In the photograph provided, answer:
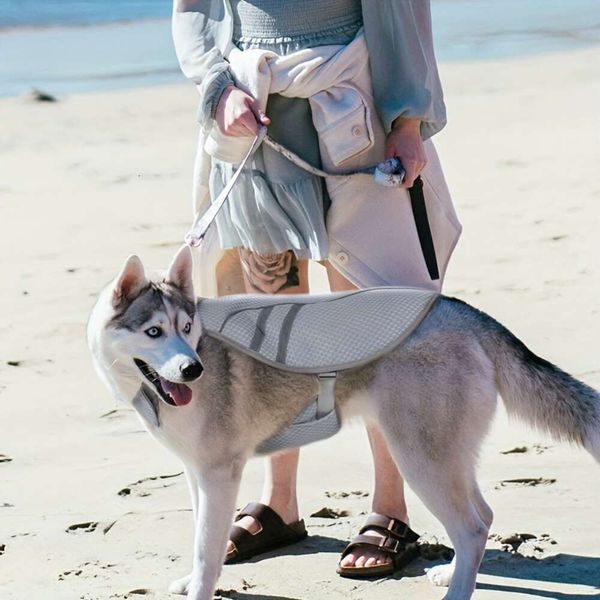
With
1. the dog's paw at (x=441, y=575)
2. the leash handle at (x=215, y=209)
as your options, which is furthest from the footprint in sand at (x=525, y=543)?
the leash handle at (x=215, y=209)

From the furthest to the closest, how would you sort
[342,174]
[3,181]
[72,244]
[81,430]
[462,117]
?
[462,117] < [3,181] < [72,244] < [81,430] < [342,174]

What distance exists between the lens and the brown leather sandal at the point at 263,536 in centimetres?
492

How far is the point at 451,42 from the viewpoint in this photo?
2000 cm

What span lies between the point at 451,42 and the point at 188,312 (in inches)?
647

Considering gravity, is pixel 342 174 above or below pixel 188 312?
above

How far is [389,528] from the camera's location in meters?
4.79

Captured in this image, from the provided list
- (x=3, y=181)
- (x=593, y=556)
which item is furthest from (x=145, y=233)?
(x=593, y=556)

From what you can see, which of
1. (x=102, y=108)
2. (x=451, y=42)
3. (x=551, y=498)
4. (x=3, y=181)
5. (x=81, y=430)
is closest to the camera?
(x=551, y=498)

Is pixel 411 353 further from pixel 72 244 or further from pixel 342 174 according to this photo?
pixel 72 244

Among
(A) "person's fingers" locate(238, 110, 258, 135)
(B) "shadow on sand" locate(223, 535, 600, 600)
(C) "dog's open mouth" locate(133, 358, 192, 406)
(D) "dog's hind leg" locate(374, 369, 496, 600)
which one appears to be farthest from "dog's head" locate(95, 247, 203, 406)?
(B) "shadow on sand" locate(223, 535, 600, 600)

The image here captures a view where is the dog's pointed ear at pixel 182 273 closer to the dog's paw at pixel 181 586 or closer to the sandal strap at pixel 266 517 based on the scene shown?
the dog's paw at pixel 181 586

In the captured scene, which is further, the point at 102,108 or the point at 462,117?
the point at 102,108

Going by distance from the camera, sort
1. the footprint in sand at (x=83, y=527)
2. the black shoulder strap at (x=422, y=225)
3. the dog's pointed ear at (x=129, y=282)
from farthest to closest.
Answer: the footprint in sand at (x=83, y=527), the black shoulder strap at (x=422, y=225), the dog's pointed ear at (x=129, y=282)

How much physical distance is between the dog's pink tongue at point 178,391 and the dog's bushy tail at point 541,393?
0.94 meters
